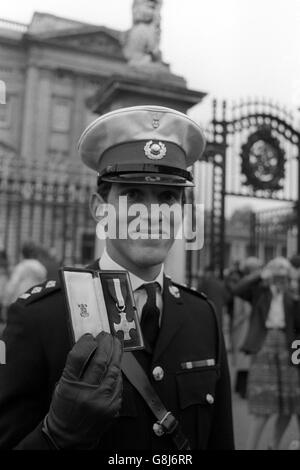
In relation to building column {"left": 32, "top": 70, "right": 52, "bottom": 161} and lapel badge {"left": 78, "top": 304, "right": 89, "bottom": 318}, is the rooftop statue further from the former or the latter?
building column {"left": 32, "top": 70, "right": 52, "bottom": 161}

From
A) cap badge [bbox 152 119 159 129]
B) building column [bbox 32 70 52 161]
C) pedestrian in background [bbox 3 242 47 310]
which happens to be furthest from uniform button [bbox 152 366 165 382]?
building column [bbox 32 70 52 161]

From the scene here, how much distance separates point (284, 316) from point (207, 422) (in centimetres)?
241

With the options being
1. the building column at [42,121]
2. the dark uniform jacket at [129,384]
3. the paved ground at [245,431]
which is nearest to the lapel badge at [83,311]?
the dark uniform jacket at [129,384]

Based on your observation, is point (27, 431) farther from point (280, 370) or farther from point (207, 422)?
point (280, 370)

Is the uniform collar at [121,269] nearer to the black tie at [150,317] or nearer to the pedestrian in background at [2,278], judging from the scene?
the black tie at [150,317]

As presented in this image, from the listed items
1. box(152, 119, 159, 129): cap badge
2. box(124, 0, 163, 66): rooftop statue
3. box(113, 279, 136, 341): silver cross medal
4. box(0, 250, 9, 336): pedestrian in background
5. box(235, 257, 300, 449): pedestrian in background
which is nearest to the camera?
box(113, 279, 136, 341): silver cross medal

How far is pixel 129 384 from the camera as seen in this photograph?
1.19 meters

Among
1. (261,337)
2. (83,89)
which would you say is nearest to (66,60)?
(83,89)

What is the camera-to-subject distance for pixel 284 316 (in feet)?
11.7

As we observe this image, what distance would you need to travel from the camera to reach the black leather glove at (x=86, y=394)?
0.87m

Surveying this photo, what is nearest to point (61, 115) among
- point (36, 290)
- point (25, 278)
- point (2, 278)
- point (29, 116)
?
point (29, 116)

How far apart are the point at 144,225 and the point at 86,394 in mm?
463

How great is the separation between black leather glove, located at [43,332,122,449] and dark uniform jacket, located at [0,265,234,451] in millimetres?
74

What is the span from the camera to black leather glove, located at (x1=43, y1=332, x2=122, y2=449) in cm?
87
